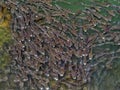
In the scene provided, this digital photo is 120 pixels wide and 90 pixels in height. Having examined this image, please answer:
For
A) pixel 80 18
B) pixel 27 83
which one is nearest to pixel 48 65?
pixel 27 83

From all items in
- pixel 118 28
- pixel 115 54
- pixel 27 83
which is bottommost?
pixel 27 83

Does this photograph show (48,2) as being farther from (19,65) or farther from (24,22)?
(19,65)

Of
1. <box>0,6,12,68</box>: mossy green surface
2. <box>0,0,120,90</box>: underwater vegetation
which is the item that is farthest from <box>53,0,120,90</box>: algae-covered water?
<box>0,6,12,68</box>: mossy green surface

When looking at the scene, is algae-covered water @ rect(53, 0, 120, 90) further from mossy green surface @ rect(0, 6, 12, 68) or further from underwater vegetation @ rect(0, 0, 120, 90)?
→ mossy green surface @ rect(0, 6, 12, 68)

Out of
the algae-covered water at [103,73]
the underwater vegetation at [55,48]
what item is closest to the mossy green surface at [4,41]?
the underwater vegetation at [55,48]

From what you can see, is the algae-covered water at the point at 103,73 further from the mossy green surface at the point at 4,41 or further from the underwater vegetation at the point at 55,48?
the mossy green surface at the point at 4,41

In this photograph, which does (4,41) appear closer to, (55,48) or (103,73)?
(55,48)

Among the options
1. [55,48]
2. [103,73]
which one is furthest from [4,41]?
[103,73]

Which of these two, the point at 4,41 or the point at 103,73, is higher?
the point at 4,41
